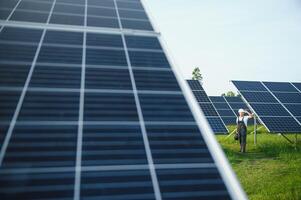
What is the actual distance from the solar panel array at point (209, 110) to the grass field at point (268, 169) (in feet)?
3.91

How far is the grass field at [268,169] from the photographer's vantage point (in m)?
10.0

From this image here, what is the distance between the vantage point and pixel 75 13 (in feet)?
29.7

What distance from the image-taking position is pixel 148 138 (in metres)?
4.64

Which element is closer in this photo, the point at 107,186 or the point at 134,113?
the point at 107,186

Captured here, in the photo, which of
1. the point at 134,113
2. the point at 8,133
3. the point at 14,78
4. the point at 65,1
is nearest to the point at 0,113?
the point at 8,133

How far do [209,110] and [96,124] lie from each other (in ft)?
47.5

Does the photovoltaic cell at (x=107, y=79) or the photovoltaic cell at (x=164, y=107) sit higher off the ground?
the photovoltaic cell at (x=107, y=79)

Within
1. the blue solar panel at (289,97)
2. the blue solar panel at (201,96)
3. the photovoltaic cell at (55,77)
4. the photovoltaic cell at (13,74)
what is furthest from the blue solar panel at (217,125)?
the photovoltaic cell at (13,74)

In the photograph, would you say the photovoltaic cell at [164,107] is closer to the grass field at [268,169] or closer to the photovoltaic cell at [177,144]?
the photovoltaic cell at [177,144]

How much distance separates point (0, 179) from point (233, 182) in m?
2.59

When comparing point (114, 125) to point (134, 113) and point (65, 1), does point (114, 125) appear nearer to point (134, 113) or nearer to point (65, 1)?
point (134, 113)

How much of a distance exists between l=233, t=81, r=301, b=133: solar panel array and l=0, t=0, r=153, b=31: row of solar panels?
9.31 metres

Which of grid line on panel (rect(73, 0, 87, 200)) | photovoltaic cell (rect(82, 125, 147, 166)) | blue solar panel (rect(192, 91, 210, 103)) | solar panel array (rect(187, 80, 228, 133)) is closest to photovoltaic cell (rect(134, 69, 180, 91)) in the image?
grid line on panel (rect(73, 0, 87, 200))

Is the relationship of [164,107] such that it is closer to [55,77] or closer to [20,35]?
[55,77]
